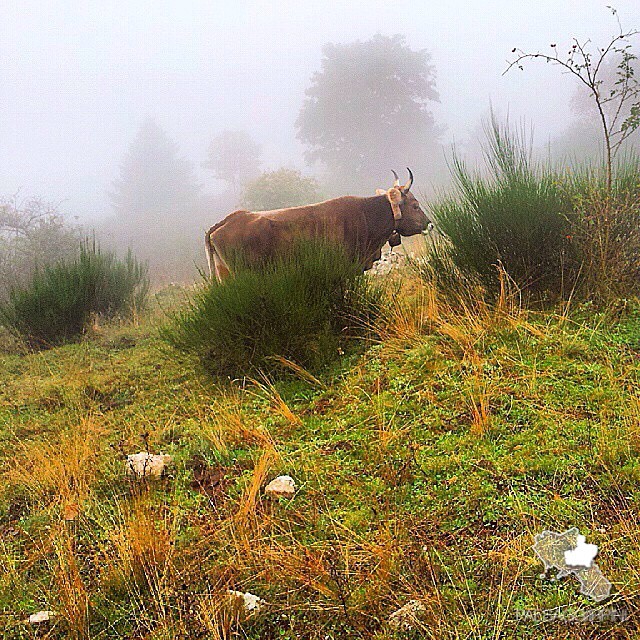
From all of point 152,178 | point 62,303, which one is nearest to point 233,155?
point 152,178

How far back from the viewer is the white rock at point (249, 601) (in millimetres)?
1840

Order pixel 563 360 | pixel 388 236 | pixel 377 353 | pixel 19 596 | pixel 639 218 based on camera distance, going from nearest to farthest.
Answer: pixel 19 596 → pixel 563 360 → pixel 377 353 → pixel 639 218 → pixel 388 236

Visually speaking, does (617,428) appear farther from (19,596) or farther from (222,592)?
(19,596)

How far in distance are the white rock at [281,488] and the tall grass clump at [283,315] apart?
1.66 m

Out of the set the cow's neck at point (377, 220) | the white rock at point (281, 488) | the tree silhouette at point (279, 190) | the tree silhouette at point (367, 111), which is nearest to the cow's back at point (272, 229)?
the cow's neck at point (377, 220)

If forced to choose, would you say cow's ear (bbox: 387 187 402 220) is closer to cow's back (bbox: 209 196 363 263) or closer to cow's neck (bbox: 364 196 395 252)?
cow's neck (bbox: 364 196 395 252)

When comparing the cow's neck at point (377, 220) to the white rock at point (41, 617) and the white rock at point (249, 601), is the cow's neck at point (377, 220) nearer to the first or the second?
the white rock at point (249, 601)

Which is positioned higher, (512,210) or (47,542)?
(512,210)

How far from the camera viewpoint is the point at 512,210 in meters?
4.79

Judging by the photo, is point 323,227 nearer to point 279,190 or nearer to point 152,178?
point 279,190

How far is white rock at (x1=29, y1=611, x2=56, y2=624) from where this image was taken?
1.92 m

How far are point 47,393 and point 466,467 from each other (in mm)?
3705

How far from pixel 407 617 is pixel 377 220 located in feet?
18.7

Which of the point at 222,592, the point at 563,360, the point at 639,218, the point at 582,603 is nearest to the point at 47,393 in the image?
the point at 222,592
